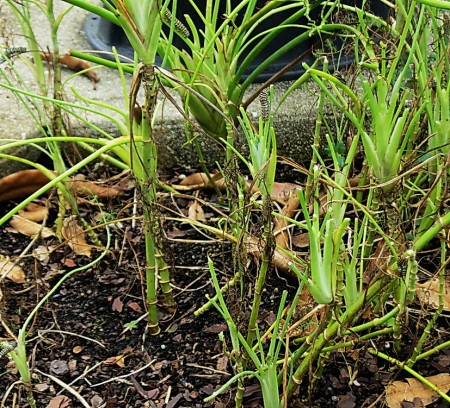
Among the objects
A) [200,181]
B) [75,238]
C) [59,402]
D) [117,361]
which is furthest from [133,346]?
[200,181]

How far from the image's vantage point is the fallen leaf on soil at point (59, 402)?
117cm

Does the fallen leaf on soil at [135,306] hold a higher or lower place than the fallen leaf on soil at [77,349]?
higher

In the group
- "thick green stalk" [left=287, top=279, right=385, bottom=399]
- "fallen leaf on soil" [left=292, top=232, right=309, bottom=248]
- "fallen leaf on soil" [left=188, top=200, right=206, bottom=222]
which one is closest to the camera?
"thick green stalk" [left=287, top=279, right=385, bottom=399]

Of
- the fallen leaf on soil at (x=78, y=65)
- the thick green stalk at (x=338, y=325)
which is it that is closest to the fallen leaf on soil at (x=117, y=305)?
the thick green stalk at (x=338, y=325)

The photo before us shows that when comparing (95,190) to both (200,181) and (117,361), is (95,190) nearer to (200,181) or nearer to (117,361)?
(200,181)

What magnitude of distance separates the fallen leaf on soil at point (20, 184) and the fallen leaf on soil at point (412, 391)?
1.02 m

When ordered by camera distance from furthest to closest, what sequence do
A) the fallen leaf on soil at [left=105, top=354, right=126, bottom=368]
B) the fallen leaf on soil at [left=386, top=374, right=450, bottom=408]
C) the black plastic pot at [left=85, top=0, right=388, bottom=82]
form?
the black plastic pot at [left=85, top=0, right=388, bottom=82], the fallen leaf on soil at [left=105, top=354, right=126, bottom=368], the fallen leaf on soil at [left=386, top=374, right=450, bottom=408]

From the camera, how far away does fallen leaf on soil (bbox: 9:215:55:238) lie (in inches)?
61.7

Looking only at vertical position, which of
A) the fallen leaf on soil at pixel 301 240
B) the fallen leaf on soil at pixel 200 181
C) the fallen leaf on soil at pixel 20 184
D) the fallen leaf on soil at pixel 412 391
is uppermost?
the fallen leaf on soil at pixel 20 184

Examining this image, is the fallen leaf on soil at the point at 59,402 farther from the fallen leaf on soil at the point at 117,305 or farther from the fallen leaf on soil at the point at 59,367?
the fallen leaf on soil at the point at 117,305

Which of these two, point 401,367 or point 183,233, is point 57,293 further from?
point 401,367

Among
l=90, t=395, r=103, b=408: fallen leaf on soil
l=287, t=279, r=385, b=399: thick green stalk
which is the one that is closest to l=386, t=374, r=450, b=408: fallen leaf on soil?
l=287, t=279, r=385, b=399: thick green stalk

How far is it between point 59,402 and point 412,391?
63 centimetres

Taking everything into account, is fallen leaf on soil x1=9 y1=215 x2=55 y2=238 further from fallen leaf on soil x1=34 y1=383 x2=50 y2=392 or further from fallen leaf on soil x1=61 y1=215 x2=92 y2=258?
fallen leaf on soil x1=34 y1=383 x2=50 y2=392
